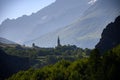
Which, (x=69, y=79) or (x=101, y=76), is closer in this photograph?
(x=101, y=76)

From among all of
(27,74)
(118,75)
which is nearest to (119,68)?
(118,75)

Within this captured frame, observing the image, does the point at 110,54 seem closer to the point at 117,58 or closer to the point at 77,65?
the point at 117,58

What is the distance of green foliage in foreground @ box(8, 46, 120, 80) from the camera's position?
115000 millimetres

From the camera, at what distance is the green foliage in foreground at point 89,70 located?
115m

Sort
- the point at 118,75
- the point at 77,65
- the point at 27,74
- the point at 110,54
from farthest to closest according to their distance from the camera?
the point at 27,74
the point at 77,65
the point at 110,54
the point at 118,75

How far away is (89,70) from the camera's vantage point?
132 m

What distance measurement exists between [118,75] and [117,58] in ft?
35.5

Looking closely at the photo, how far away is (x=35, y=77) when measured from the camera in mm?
162375

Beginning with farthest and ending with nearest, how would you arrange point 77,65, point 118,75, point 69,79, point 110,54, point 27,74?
point 27,74 → point 77,65 → point 69,79 → point 110,54 → point 118,75

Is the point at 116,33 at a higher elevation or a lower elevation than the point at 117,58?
higher

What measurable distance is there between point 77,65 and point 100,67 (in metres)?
34.6

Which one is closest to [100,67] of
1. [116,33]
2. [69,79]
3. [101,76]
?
[101,76]

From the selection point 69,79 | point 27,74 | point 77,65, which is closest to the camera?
point 69,79

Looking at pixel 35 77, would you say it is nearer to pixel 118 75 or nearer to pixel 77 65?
pixel 77 65
